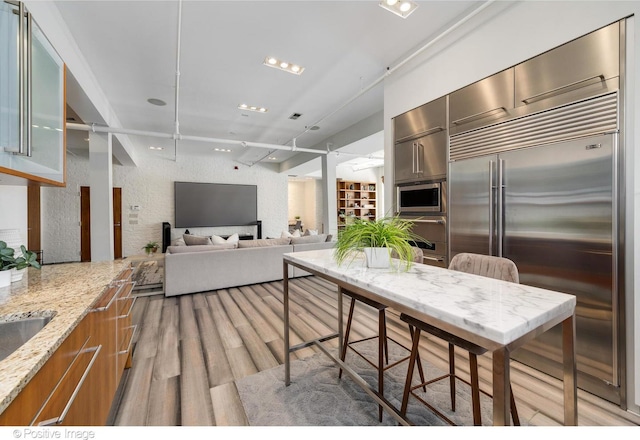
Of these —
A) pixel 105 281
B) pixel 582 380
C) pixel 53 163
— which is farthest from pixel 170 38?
pixel 582 380

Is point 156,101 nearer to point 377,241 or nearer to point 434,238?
point 377,241

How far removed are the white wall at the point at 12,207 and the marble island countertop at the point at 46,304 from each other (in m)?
0.46

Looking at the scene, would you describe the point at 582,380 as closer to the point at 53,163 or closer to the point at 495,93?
the point at 495,93

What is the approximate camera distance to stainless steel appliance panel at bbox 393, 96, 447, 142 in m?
2.66

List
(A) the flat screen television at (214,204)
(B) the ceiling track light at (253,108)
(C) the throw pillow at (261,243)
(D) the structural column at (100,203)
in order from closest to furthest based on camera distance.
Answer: (D) the structural column at (100,203) → (B) the ceiling track light at (253,108) → (C) the throw pillow at (261,243) → (A) the flat screen television at (214,204)

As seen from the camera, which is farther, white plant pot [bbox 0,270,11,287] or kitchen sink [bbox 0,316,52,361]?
white plant pot [bbox 0,270,11,287]

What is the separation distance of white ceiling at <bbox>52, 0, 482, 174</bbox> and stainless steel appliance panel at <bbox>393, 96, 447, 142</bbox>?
2.14 ft

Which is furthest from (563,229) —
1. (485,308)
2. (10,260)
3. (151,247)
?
(151,247)

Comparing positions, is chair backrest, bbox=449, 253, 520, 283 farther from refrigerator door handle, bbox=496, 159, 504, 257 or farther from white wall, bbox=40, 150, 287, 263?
white wall, bbox=40, 150, 287, 263

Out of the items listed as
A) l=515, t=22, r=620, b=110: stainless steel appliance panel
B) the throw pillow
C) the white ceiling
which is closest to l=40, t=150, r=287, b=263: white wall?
the white ceiling

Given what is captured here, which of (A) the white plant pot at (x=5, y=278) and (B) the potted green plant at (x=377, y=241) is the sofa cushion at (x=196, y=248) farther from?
(B) the potted green plant at (x=377, y=241)

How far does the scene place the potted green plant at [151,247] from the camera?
718 centimetres

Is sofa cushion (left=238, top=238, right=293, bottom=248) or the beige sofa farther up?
sofa cushion (left=238, top=238, right=293, bottom=248)

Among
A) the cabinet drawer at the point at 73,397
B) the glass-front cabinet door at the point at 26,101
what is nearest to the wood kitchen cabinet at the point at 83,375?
the cabinet drawer at the point at 73,397
